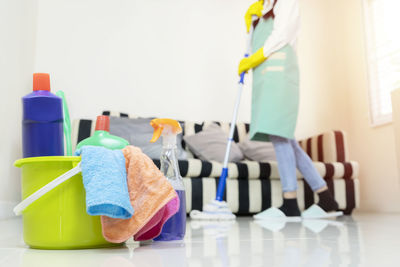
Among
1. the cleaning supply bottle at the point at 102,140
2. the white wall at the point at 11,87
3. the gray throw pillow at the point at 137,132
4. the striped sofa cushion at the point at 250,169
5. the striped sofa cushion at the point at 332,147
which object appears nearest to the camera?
the cleaning supply bottle at the point at 102,140

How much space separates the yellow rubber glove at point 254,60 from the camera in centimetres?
217

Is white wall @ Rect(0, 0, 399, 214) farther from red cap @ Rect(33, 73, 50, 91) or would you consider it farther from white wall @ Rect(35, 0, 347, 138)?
red cap @ Rect(33, 73, 50, 91)

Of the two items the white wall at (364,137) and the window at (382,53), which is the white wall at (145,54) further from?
the window at (382,53)

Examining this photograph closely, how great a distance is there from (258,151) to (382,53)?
1296 mm

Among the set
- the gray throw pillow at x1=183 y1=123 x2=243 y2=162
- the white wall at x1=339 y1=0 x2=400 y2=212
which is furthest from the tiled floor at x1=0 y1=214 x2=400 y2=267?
the white wall at x1=339 y1=0 x2=400 y2=212

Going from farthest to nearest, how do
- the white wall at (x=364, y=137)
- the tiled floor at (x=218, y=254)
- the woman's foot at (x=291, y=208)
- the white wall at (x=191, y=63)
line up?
the white wall at (x=191, y=63) < the white wall at (x=364, y=137) < the woman's foot at (x=291, y=208) < the tiled floor at (x=218, y=254)

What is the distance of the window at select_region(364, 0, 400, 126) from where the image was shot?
2.99 meters

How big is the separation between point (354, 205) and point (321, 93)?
4.24 feet

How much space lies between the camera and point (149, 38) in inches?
134

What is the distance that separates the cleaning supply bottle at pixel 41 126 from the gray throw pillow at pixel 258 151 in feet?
6.91

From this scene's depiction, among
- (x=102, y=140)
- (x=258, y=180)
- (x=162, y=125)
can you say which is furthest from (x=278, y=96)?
(x=102, y=140)

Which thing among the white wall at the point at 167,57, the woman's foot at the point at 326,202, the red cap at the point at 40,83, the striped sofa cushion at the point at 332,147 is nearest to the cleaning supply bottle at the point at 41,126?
the red cap at the point at 40,83

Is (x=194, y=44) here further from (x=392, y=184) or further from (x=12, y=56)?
(x=392, y=184)

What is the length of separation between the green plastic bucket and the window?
2.65 m
